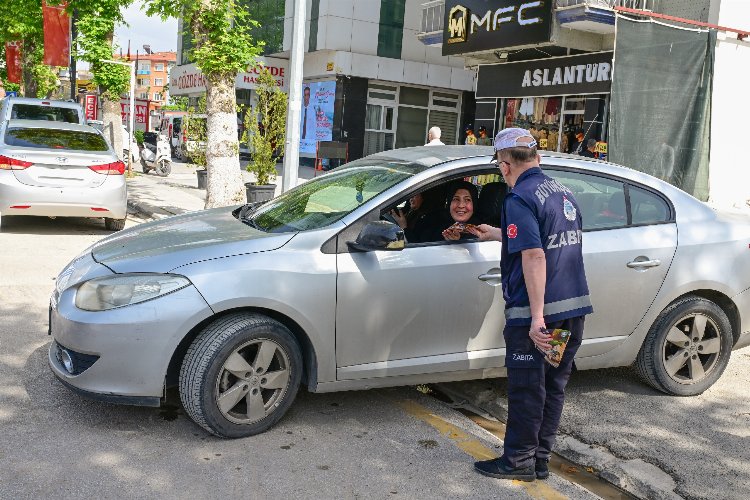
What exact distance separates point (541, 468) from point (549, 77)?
1540cm

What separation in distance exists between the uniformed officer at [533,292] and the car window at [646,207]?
52.7 inches

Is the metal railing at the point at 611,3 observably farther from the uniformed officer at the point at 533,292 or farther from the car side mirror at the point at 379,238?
the uniformed officer at the point at 533,292

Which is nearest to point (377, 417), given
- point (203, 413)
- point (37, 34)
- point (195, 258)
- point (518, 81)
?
point (203, 413)

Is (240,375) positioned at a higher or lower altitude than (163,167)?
lower

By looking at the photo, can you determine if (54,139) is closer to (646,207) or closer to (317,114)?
(646,207)

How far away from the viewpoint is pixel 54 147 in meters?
10.1

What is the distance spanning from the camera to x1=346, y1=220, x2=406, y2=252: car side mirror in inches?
157

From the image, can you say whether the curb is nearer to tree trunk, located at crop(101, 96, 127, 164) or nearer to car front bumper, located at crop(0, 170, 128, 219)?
car front bumper, located at crop(0, 170, 128, 219)

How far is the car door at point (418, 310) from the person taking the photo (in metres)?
4.11

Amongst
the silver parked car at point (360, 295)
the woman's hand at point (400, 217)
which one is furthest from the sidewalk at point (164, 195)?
the silver parked car at point (360, 295)

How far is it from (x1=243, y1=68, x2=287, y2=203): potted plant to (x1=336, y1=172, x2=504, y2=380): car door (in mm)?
9068

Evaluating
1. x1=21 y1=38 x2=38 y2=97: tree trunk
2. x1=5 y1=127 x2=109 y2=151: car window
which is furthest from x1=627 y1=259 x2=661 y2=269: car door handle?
x1=21 y1=38 x2=38 y2=97: tree trunk

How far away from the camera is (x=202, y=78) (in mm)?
34375

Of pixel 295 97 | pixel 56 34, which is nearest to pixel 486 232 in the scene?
pixel 295 97
